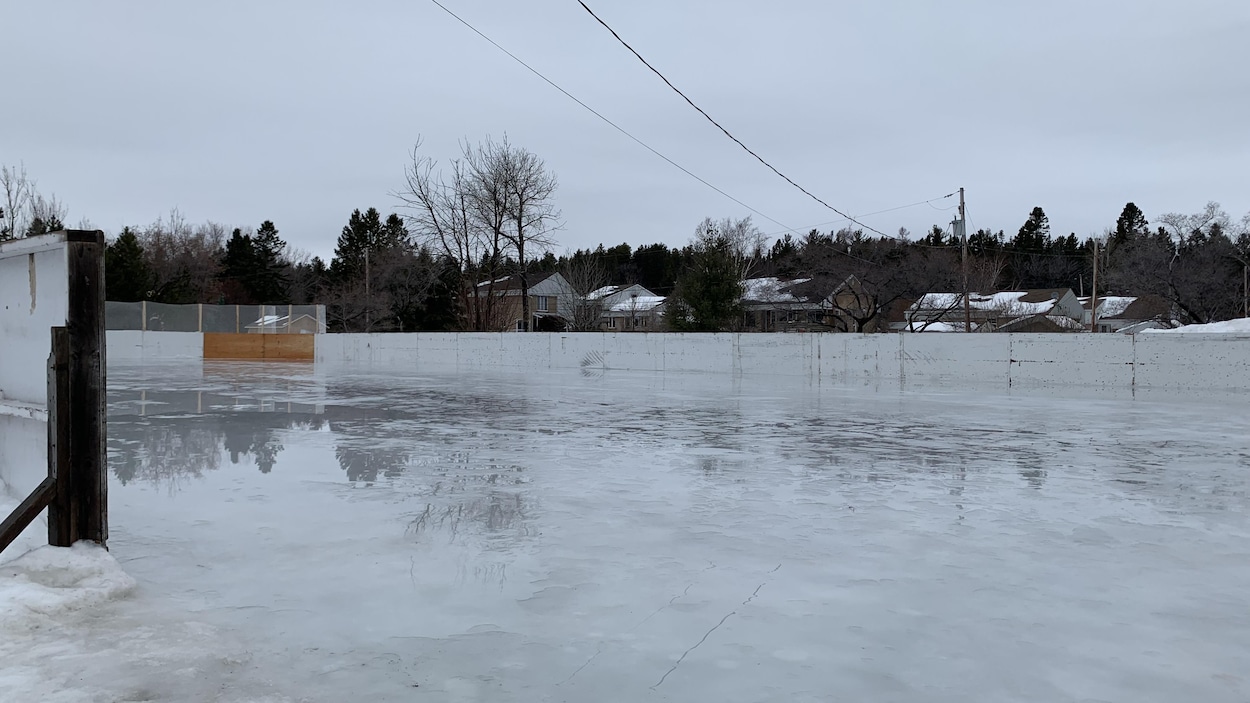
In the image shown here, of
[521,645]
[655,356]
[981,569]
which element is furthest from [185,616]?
[655,356]

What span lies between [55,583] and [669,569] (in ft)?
9.95

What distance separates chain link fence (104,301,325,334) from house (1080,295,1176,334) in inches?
1466

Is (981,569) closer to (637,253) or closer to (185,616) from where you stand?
(185,616)

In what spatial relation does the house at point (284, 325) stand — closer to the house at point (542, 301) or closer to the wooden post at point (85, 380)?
the house at point (542, 301)

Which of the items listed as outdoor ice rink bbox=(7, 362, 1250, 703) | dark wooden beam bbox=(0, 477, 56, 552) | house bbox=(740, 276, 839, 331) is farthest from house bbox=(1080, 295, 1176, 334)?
dark wooden beam bbox=(0, 477, 56, 552)

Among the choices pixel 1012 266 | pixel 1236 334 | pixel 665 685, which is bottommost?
pixel 665 685

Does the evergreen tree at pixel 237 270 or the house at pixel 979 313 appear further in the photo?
the evergreen tree at pixel 237 270

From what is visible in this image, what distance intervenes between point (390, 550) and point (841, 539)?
2.72 metres

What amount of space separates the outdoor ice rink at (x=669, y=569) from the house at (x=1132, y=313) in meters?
39.9

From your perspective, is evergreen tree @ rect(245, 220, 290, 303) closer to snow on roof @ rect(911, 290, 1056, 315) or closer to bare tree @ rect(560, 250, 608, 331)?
bare tree @ rect(560, 250, 608, 331)

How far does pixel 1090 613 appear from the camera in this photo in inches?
162

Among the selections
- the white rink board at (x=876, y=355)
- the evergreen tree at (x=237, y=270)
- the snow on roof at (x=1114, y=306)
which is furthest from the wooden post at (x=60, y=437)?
the evergreen tree at (x=237, y=270)

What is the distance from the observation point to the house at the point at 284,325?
127 feet

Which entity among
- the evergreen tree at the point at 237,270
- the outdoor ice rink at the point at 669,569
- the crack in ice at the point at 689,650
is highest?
the evergreen tree at the point at 237,270
